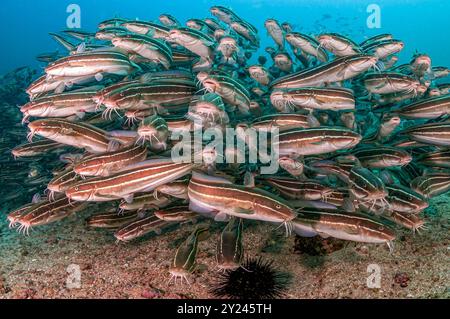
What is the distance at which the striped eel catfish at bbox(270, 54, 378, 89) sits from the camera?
6.24 meters

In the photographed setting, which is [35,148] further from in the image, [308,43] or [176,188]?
[308,43]

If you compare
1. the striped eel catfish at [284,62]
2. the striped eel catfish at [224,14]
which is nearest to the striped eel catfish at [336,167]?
the striped eel catfish at [284,62]

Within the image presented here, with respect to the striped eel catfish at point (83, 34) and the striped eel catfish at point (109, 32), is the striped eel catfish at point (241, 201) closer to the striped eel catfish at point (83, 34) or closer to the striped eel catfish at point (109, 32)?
the striped eel catfish at point (109, 32)

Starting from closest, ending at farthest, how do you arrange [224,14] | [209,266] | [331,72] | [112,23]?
[209,266]
[331,72]
[112,23]
[224,14]

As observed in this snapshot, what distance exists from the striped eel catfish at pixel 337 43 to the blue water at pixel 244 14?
9634 centimetres

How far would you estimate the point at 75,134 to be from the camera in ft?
18.6

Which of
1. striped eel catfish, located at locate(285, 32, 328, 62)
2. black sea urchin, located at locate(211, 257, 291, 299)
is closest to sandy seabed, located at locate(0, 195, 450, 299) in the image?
black sea urchin, located at locate(211, 257, 291, 299)

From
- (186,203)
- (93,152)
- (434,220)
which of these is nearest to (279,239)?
(186,203)

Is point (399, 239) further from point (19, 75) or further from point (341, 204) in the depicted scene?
point (19, 75)

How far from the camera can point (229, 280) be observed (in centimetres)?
498

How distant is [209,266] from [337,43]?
538cm

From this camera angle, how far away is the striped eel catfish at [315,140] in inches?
213

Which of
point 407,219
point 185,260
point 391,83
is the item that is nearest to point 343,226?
point 407,219

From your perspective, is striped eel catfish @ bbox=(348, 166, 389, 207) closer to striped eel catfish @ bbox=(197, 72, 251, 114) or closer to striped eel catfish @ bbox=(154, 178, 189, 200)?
striped eel catfish @ bbox=(197, 72, 251, 114)
